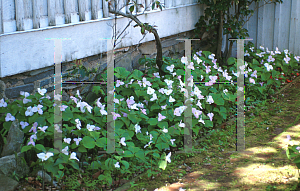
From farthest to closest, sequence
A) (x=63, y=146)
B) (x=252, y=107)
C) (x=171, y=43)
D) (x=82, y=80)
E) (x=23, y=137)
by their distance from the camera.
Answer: (x=171, y=43)
(x=252, y=107)
(x=82, y=80)
(x=23, y=137)
(x=63, y=146)

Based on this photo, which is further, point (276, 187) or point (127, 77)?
point (127, 77)

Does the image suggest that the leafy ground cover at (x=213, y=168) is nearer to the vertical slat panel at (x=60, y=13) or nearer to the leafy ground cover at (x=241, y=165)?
the leafy ground cover at (x=241, y=165)

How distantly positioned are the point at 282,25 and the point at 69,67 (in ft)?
13.0

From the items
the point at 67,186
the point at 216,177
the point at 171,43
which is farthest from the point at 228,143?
the point at 171,43

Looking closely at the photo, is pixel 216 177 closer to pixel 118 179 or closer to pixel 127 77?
pixel 118 179

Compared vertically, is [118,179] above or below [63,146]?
below

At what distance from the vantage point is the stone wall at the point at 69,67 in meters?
2.96

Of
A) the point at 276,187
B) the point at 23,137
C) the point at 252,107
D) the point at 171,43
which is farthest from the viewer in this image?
the point at 171,43

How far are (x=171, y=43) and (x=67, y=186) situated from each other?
3040 mm

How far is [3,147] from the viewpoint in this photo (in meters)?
2.50

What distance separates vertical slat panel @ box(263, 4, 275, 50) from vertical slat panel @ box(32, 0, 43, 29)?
4.07 metres

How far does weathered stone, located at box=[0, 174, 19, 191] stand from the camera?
2.21 meters

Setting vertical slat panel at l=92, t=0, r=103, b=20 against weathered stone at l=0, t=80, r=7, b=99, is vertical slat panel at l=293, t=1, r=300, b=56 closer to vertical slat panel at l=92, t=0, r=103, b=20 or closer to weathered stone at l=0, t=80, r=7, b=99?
vertical slat panel at l=92, t=0, r=103, b=20

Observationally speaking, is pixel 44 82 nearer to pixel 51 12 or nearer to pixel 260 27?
pixel 51 12
